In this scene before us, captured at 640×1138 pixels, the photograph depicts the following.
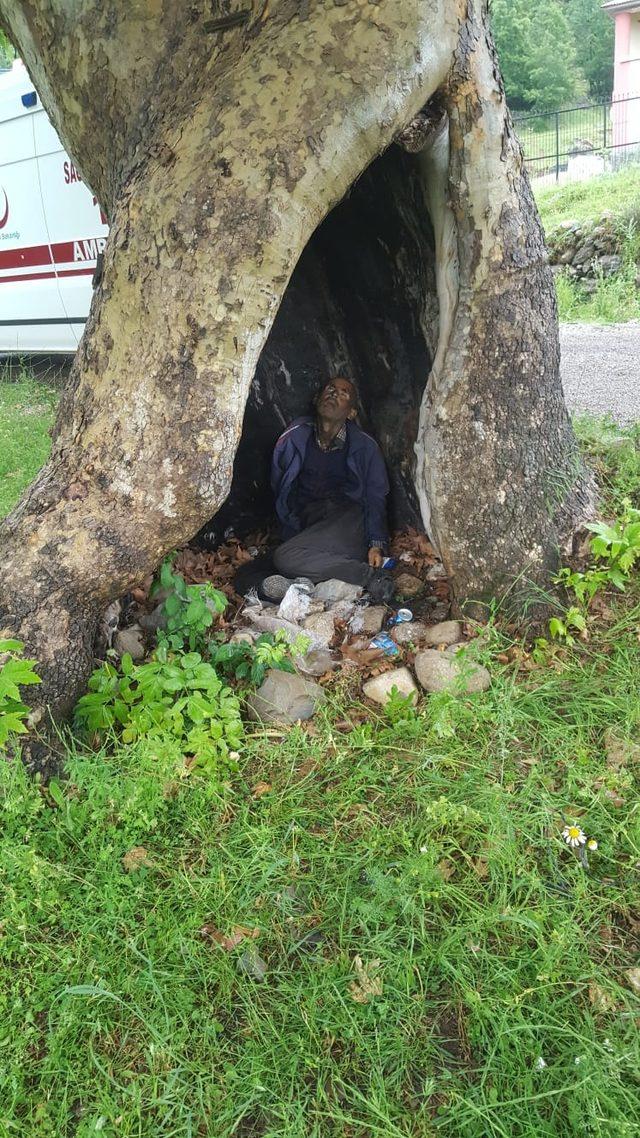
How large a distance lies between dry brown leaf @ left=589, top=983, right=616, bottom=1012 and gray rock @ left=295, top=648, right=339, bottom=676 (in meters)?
1.79

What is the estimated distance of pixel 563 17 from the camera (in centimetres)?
4728

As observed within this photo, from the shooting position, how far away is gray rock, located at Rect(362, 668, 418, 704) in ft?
11.8

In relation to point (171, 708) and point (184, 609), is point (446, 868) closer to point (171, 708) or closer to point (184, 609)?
point (171, 708)

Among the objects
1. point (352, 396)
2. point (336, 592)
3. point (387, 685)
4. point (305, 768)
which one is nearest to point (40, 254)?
point (352, 396)


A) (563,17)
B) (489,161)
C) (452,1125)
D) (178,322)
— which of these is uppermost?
(563,17)

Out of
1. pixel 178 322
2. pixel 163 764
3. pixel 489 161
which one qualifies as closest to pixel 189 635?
pixel 163 764

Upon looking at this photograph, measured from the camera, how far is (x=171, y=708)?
10.9ft

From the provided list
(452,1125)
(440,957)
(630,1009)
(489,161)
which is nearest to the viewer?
(452,1125)

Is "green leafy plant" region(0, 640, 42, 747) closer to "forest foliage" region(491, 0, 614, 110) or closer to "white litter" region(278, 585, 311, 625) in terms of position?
"white litter" region(278, 585, 311, 625)

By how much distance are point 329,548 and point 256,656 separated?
1.58m

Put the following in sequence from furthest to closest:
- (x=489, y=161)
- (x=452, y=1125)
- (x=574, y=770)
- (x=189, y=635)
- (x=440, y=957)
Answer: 1. (x=189, y=635)
2. (x=489, y=161)
3. (x=574, y=770)
4. (x=440, y=957)
5. (x=452, y=1125)

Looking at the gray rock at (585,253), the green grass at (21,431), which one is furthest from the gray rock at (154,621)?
the gray rock at (585,253)

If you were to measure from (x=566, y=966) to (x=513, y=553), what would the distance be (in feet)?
6.10

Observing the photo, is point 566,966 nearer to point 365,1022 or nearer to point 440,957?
point 440,957
